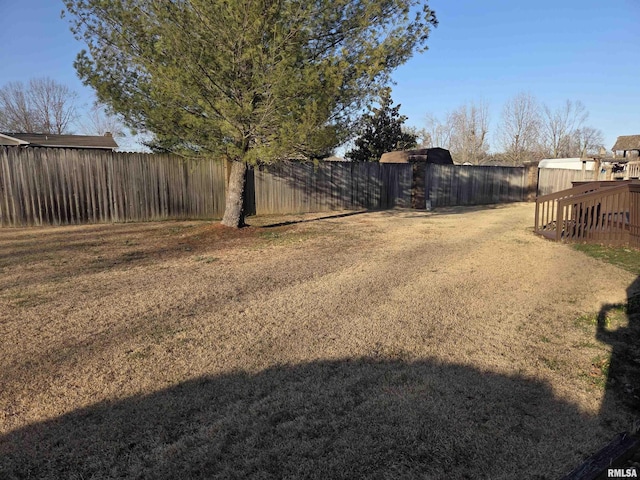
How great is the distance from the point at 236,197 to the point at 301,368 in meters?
7.01

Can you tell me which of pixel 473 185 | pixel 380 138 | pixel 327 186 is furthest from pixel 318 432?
pixel 380 138

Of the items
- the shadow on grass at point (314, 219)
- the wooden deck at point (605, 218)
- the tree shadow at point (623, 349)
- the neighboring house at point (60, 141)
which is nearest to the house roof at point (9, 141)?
the neighboring house at point (60, 141)

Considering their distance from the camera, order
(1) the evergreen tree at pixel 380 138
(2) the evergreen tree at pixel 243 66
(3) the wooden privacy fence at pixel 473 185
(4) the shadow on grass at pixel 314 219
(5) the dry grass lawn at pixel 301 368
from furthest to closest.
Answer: (1) the evergreen tree at pixel 380 138, (3) the wooden privacy fence at pixel 473 185, (4) the shadow on grass at pixel 314 219, (2) the evergreen tree at pixel 243 66, (5) the dry grass lawn at pixel 301 368

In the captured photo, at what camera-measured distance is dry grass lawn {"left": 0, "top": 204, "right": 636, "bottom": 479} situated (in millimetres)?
2207

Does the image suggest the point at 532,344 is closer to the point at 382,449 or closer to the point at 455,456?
the point at 455,456

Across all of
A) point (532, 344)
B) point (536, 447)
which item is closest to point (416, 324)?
point (532, 344)

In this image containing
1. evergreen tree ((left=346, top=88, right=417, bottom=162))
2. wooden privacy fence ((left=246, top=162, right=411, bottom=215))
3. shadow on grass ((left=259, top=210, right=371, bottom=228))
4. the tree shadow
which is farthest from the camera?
evergreen tree ((left=346, top=88, right=417, bottom=162))

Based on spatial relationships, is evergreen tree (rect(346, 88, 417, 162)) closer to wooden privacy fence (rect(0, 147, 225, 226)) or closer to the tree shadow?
wooden privacy fence (rect(0, 147, 225, 226))

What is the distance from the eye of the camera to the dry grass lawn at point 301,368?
221 centimetres

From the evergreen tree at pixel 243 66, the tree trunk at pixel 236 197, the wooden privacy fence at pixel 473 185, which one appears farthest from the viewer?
the wooden privacy fence at pixel 473 185

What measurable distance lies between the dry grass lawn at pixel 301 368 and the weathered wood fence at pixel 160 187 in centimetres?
408

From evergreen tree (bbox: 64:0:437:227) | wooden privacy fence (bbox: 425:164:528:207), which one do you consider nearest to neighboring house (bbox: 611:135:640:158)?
wooden privacy fence (bbox: 425:164:528:207)

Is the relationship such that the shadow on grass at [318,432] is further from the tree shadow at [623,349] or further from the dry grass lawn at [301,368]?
the tree shadow at [623,349]

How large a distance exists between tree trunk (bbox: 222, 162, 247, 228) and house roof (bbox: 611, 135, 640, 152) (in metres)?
36.3
